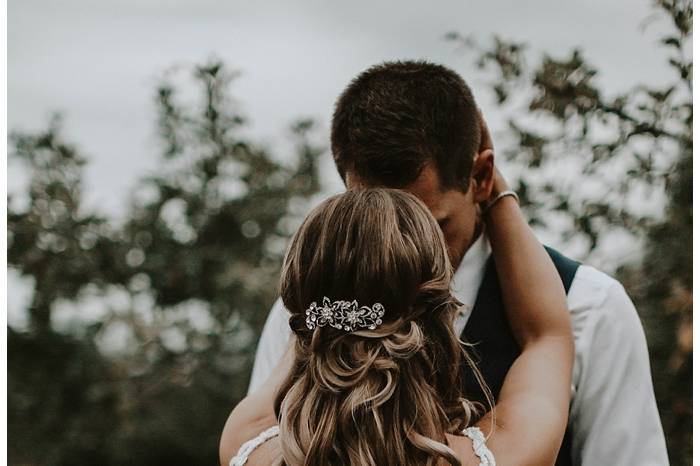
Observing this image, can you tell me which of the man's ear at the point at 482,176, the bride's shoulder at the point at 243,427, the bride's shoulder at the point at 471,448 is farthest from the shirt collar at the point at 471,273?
the bride's shoulder at the point at 243,427

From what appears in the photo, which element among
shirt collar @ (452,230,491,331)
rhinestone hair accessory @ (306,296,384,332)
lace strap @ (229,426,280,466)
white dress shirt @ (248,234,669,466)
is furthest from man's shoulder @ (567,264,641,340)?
lace strap @ (229,426,280,466)

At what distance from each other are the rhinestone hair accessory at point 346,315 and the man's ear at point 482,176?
0.78 metres

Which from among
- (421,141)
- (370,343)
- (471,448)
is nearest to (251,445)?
(370,343)

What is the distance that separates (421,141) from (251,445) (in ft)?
3.24

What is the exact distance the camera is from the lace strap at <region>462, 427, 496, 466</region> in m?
1.91

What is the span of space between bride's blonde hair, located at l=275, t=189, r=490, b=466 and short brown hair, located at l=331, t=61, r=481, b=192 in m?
0.43

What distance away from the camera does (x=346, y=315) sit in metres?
1.90

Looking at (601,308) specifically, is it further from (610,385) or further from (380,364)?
(380,364)

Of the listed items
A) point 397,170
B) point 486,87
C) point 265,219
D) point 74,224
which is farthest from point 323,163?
point 397,170

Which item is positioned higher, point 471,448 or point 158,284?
point 471,448

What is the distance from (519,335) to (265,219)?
2706 mm

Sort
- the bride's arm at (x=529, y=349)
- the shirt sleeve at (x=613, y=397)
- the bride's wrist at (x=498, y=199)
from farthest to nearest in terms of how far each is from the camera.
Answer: the bride's wrist at (x=498, y=199), the shirt sleeve at (x=613, y=397), the bride's arm at (x=529, y=349)

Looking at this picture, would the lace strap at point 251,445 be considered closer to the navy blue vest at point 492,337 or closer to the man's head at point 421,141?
the navy blue vest at point 492,337

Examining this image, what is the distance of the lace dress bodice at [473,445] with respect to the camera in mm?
1917
